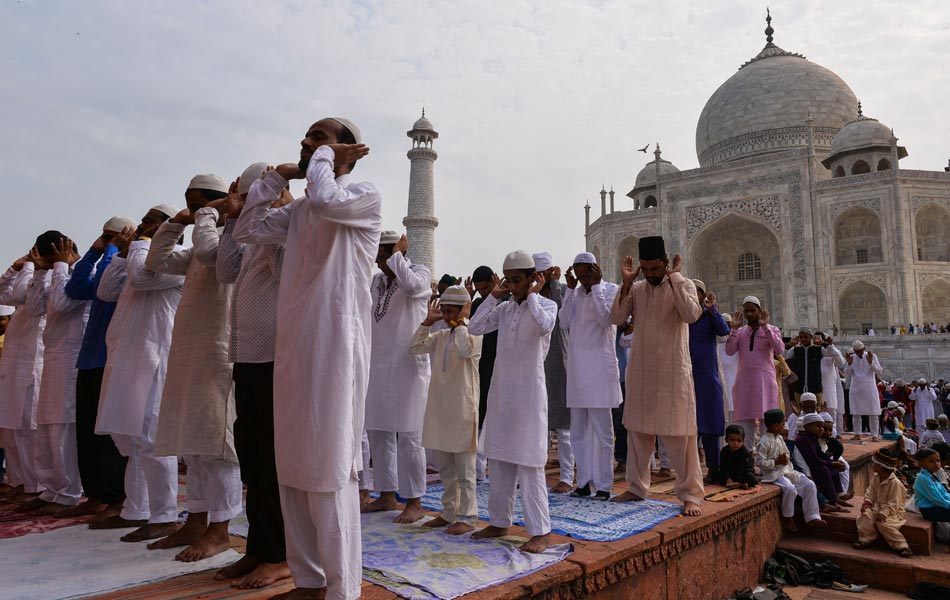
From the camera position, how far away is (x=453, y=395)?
11.4 feet

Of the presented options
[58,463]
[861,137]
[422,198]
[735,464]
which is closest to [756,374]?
[735,464]

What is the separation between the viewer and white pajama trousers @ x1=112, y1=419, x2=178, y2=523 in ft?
9.83

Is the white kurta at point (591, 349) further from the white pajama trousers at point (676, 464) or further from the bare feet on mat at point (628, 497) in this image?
the bare feet on mat at point (628, 497)

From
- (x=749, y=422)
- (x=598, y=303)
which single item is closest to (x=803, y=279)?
(x=749, y=422)

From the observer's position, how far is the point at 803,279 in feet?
72.3

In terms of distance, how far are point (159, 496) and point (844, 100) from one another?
3228 centimetres

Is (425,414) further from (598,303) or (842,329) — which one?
(842,329)

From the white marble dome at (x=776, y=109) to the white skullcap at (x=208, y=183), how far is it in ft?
90.5

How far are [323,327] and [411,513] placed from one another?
1735 mm

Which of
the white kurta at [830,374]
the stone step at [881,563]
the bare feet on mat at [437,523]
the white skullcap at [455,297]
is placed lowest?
the stone step at [881,563]

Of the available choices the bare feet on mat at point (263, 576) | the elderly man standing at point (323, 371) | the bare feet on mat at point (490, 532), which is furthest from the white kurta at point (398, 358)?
the elderly man standing at point (323, 371)

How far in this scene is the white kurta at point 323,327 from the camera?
1986mm

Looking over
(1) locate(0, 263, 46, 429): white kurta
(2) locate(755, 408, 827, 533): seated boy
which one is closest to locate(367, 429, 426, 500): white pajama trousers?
(1) locate(0, 263, 46, 429): white kurta

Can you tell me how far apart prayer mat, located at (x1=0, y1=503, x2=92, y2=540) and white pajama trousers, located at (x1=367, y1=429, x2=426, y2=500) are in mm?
1587
